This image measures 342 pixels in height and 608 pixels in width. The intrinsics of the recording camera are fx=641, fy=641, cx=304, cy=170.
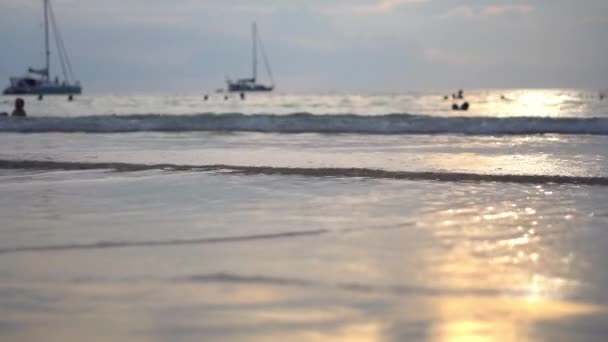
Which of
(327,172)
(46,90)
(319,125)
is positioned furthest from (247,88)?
(327,172)

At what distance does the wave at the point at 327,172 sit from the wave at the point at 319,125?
9032 millimetres

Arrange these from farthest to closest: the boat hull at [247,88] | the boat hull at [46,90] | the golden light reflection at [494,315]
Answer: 1. the boat hull at [247,88]
2. the boat hull at [46,90]
3. the golden light reflection at [494,315]

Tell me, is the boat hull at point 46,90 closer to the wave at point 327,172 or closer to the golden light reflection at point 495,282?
the wave at point 327,172

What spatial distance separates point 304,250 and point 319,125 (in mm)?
14487

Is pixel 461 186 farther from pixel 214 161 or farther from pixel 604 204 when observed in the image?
pixel 214 161

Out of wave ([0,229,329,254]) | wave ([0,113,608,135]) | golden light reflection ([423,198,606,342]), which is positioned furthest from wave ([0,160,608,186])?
wave ([0,113,608,135])

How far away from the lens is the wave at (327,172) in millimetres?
7205

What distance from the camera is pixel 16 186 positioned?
23.3 ft

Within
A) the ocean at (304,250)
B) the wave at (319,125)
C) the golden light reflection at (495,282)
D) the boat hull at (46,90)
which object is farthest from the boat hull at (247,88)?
the golden light reflection at (495,282)

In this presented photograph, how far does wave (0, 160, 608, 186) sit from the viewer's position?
7205mm

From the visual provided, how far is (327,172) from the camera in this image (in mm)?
7879

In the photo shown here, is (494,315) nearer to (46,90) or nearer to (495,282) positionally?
(495,282)

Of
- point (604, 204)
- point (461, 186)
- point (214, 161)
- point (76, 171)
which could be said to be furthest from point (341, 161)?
point (604, 204)

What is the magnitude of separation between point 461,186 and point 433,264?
3.28 meters
